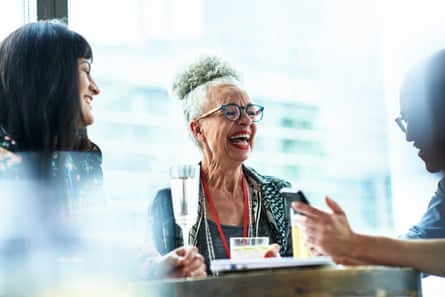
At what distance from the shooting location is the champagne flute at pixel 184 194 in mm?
1517

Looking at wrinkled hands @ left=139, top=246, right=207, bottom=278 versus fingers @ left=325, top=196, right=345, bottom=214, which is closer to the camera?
fingers @ left=325, top=196, right=345, bottom=214

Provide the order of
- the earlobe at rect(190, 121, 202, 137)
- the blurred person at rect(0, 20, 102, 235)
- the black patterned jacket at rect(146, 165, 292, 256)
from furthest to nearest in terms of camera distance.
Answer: the earlobe at rect(190, 121, 202, 137) → the black patterned jacket at rect(146, 165, 292, 256) → the blurred person at rect(0, 20, 102, 235)

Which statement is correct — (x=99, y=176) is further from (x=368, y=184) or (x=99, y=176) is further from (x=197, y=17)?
(x=368, y=184)

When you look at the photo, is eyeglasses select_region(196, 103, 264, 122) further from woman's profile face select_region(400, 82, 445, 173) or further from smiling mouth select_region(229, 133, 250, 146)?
woman's profile face select_region(400, 82, 445, 173)

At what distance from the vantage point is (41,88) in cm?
169

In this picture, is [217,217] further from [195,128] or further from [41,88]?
[41,88]

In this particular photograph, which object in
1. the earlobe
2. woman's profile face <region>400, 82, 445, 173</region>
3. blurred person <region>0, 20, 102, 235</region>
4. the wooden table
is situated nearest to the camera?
the wooden table

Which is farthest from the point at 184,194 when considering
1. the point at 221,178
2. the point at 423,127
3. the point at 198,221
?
the point at 423,127

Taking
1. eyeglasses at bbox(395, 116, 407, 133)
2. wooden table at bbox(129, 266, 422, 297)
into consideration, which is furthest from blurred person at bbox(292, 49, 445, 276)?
wooden table at bbox(129, 266, 422, 297)

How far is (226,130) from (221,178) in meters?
0.17

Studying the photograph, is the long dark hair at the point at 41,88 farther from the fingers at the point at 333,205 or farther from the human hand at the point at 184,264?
the fingers at the point at 333,205

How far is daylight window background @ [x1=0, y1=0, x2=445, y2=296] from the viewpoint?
2.47 meters

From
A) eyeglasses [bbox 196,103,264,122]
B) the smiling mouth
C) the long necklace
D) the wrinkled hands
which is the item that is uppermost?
eyeglasses [bbox 196,103,264,122]

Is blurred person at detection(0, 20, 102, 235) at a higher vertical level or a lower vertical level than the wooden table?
higher
